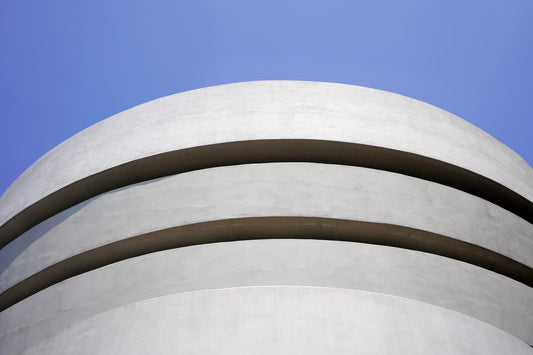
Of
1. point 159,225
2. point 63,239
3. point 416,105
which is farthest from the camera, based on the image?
point 416,105

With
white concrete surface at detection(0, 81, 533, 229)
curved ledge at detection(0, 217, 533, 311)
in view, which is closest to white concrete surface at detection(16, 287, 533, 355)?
curved ledge at detection(0, 217, 533, 311)

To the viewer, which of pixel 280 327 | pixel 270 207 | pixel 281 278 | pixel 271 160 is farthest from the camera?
pixel 271 160

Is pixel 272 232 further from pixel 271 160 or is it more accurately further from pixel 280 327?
pixel 280 327

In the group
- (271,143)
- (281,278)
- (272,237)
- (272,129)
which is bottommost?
(281,278)

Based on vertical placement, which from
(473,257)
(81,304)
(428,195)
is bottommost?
(81,304)

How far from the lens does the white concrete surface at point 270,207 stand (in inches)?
390

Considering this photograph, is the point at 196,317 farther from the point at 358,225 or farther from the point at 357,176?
the point at 357,176

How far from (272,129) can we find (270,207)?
6.17 ft

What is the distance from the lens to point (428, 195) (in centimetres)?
1052

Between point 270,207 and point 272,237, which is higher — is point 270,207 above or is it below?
above

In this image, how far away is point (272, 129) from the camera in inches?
431

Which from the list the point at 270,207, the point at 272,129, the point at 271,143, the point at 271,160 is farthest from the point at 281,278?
the point at 272,129

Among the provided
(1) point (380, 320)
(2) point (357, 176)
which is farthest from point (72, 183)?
(1) point (380, 320)

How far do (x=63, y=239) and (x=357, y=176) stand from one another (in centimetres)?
584
